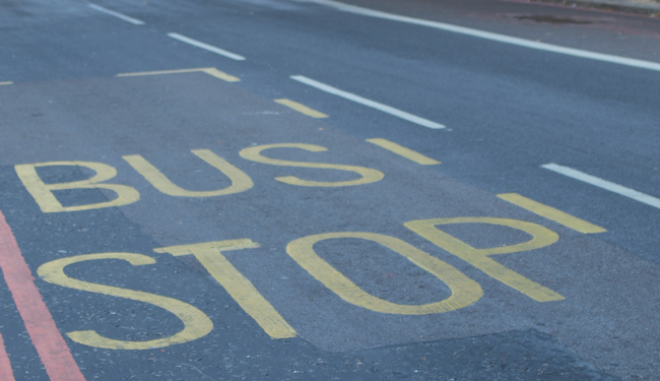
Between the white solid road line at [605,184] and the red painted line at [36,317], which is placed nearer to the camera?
the red painted line at [36,317]

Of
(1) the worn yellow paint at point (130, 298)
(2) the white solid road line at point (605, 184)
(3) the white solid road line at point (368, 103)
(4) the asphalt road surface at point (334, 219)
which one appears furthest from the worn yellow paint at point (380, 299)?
(3) the white solid road line at point (368, 103)

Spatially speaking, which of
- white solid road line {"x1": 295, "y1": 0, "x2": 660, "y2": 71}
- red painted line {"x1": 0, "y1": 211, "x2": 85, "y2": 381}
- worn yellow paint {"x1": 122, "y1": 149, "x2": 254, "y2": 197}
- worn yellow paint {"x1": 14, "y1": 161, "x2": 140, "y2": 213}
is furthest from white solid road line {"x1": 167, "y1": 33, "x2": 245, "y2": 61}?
red painted line {"x1": 0, "y1": 211, "x2": 85, "y2": 381}

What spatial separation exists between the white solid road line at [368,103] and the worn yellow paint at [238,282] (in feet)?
12.4

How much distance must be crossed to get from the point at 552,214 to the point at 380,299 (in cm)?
185

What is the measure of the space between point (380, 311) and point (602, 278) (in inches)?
49.5

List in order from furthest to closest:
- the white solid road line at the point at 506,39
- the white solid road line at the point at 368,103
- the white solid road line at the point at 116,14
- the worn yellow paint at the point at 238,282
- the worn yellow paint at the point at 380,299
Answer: the white solid road line at the point at 116,14 → the white solid road line at the point at 506,39 → the white solid road line at the point at 368,103 → the worn yellow paint at the point at 380,299 → the worn yellow paint at the point at 238,282

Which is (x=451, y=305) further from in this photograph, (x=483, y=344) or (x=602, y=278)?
(x=602, y=278)

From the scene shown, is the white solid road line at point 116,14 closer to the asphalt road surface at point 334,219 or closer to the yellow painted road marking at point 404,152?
the asphalt road surface at point 334,219

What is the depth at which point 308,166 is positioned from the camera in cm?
746

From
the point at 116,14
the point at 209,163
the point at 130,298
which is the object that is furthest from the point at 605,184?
the point at 116,14

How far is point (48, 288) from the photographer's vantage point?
4.91 meters

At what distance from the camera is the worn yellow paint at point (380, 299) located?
15.3 ft

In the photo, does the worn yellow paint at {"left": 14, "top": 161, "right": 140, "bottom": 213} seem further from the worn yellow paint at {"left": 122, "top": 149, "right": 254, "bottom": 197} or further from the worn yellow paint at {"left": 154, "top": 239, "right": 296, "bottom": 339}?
the worn yellow paint at {"left": 154, "top": 239, "right": 296, "bottom": 339}

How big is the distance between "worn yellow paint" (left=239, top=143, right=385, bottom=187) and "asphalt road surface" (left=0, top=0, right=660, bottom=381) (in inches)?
1.5
